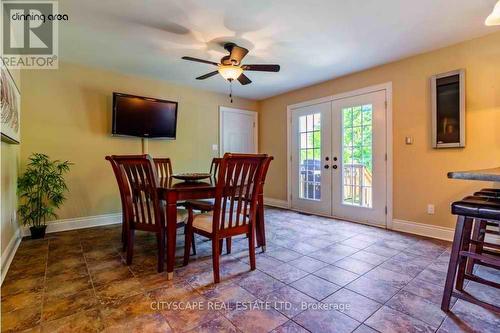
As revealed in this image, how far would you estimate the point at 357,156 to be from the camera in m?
3.81

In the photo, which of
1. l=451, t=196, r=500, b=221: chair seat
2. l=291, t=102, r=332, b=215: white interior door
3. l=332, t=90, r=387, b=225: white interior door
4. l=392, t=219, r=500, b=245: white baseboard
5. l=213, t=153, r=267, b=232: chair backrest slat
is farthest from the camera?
l=291, t=102, r=332, b=215: white interior door

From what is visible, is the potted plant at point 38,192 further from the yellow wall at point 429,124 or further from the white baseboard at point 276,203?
the yellow wall at point 429,124

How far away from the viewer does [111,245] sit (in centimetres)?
281

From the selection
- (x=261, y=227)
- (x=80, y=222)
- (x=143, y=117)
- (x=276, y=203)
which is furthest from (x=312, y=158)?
(x=80, y=222)

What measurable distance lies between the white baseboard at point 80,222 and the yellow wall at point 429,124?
13.6 feet

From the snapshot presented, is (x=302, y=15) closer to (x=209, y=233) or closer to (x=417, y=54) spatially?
(x=417, y=54)

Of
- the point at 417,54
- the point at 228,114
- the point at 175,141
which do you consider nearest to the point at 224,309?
the point at 175,141

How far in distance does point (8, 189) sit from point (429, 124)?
15.6 feet

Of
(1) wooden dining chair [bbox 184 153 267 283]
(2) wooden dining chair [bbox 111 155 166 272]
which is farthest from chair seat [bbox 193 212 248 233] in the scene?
(2) wooden dining chair [bbox 111 155 166 272]

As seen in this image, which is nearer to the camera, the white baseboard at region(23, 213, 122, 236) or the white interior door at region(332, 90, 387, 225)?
the white baseboard at region(23, 213, 122, 236)

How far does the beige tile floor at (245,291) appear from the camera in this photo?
1473 millimetres

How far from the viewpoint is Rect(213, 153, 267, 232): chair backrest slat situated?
74.9 inches

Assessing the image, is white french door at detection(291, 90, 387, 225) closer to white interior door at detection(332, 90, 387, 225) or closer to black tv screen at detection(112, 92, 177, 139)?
white interior door at detection(332, 90, 387, 225)

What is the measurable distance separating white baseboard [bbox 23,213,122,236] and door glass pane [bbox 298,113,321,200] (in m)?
3.19
